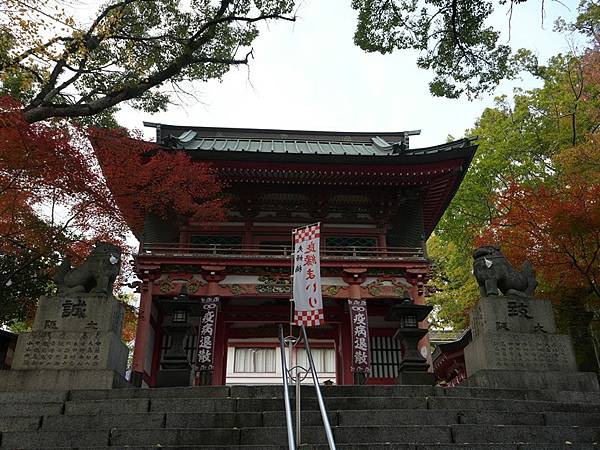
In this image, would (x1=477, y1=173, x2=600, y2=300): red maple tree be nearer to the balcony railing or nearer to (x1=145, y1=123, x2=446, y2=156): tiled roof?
the balcony railing

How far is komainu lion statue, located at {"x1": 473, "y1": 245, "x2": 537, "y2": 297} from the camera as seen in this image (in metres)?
8.11

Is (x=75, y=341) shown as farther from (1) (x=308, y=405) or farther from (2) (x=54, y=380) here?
(1) (x=308, y=405)

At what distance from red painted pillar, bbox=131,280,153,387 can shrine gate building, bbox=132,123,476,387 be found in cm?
3

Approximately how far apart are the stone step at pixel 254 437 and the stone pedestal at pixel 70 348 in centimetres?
225

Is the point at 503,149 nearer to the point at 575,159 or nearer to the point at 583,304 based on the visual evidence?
the point at 575,159

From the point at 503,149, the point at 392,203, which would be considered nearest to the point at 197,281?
the point at 392,203

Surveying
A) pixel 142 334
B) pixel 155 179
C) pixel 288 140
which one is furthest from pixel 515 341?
pixel 288 140

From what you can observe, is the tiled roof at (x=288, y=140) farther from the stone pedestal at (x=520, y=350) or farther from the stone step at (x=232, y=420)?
the stone step at (x=232, y=420)

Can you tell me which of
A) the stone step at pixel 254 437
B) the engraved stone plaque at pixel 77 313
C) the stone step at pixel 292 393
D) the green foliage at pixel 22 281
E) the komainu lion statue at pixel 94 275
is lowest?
→ the stone step at pixel 254 437

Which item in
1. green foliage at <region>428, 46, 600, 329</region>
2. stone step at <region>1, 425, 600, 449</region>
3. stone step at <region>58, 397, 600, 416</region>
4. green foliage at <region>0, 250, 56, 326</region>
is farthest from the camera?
green foliage at <region>428, 46, 600, 329</region>

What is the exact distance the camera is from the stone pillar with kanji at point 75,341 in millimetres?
7031

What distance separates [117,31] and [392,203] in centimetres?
1002

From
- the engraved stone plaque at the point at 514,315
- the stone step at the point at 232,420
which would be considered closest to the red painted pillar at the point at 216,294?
the engraved stone plaque at the point at 514,315

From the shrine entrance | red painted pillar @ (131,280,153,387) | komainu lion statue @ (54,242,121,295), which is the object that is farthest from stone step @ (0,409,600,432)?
red painted pillar @ (131,280,153,387)
